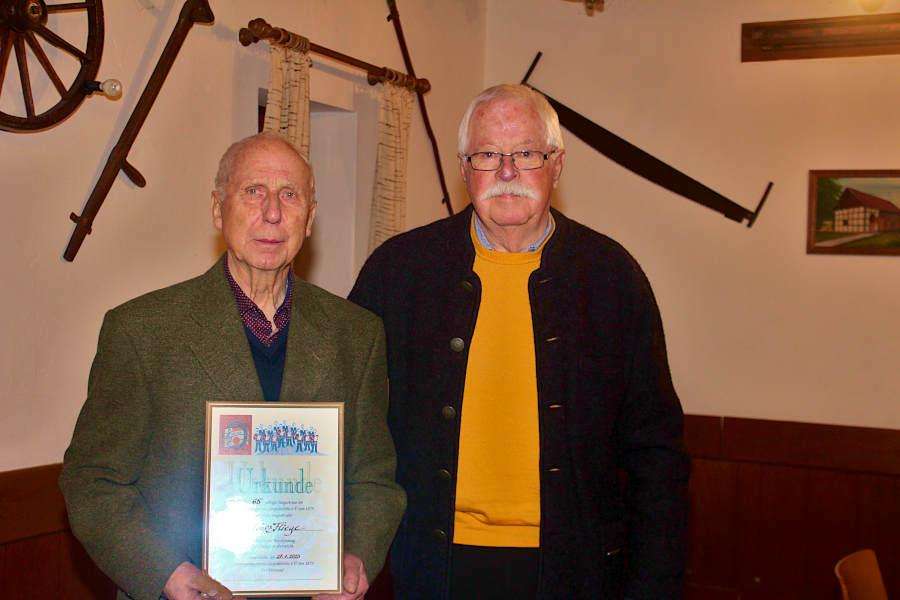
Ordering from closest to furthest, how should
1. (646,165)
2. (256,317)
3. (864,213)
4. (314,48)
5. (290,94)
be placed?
1. (256,317)
2. (290,94)
3. (314,48)
4. (864,213)
5. (646,165)

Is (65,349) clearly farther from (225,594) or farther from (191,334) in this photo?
(225,594)

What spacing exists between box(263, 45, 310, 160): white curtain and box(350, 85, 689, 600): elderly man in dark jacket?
1541mm

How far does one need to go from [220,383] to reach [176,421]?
10cm

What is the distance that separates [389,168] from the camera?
4336 millimetres

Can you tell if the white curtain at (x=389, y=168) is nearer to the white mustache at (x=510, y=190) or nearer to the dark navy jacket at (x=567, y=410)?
the dark navy jacket at (x=567, y=410)

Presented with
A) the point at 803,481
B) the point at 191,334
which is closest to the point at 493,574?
the point at 191,334

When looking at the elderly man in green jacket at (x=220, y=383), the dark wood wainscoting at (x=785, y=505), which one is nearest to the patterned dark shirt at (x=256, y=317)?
the elderly man in green jacket at (x=220, y=383)

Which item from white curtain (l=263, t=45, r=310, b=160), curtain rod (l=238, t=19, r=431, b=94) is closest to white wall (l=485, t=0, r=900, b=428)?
curtain rod (l=238, t=19, r=431, b=94)

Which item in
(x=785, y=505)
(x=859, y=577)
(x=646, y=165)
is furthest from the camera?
(x=646, y=165)

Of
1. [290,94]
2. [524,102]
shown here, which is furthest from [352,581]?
[290,94]

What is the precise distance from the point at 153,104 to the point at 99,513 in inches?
71.0

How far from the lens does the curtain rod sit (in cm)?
347

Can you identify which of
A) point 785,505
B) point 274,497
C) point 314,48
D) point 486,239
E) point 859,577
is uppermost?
point 314,48

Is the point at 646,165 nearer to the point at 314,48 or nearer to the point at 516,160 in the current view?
the point at 314,48
